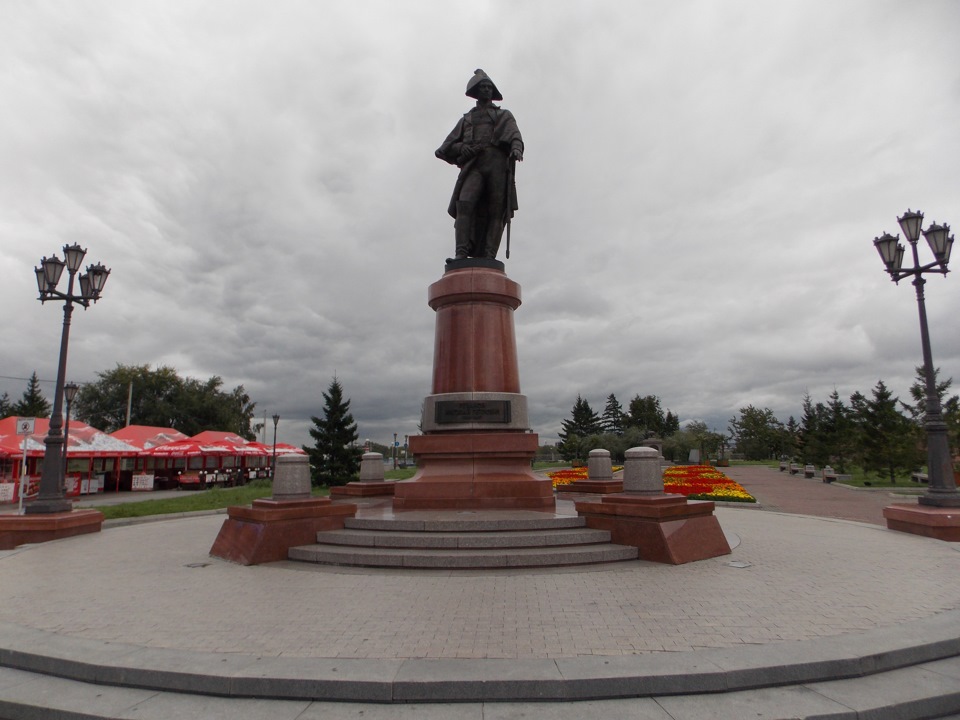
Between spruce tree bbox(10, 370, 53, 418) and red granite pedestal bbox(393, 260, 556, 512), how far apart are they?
6280 centimetres

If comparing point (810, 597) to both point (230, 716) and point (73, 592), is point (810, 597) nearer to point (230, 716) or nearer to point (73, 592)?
point (230, 716)

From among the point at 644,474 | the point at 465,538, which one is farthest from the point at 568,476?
the point at 465,538

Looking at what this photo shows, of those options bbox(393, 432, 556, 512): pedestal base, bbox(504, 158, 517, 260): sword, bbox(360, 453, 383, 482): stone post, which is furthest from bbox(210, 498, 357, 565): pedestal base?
bbox(504, 158, 517, 260): sword

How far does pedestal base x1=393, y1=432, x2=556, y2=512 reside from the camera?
10.6m

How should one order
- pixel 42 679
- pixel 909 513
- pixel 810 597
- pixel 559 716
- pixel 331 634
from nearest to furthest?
pixel 559 716 → pixel 42 679 → pixel 331 634 → pixel 810 597 → pixel 909 513

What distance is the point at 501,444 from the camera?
11.0m

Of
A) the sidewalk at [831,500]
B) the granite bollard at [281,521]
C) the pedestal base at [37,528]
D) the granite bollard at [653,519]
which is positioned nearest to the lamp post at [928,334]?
the sidewalk at [831,500]

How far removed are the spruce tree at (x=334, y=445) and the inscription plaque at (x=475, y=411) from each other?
18.8m

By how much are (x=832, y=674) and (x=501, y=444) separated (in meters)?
7.19

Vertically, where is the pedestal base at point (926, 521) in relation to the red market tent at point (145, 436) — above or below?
below

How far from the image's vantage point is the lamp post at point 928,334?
10977 mm

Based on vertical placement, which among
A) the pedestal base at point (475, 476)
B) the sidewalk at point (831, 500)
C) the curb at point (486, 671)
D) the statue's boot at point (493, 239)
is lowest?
the sidewalk at point (831, 500)

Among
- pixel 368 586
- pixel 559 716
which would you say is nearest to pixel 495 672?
pixel 559 716

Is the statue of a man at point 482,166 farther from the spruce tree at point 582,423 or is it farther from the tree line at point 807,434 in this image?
the spruce tree at point 582,423
